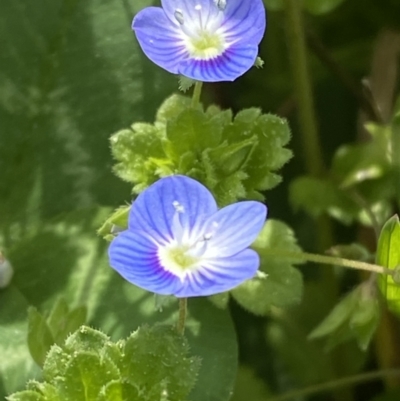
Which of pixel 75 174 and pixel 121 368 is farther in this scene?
pixel 75 174

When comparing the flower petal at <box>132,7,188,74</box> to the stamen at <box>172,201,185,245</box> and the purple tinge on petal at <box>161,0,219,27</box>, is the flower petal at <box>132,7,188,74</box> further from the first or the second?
the stamen at <box>172,201,185,245</box>

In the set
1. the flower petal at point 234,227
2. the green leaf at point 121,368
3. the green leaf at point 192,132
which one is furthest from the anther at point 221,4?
the green leaf at point 121,368

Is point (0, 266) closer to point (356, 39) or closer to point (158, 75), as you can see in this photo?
point (158, 75)

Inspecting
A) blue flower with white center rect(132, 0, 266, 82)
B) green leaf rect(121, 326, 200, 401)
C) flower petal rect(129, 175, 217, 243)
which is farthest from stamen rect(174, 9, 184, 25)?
green leaf rect(121, 326, 200, 401)

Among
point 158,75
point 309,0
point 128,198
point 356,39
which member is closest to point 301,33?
point 309,0

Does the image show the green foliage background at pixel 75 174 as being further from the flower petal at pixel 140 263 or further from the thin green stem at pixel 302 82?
the flower petal at pixel 140 263

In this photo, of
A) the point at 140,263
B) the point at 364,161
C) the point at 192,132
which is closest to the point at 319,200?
the point at 364,161

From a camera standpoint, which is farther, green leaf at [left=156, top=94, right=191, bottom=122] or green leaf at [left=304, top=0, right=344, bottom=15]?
green leaf at [left=304, top=0, right=344, bottom=15]

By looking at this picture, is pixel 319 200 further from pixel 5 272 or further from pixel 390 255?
pixel 5 272
